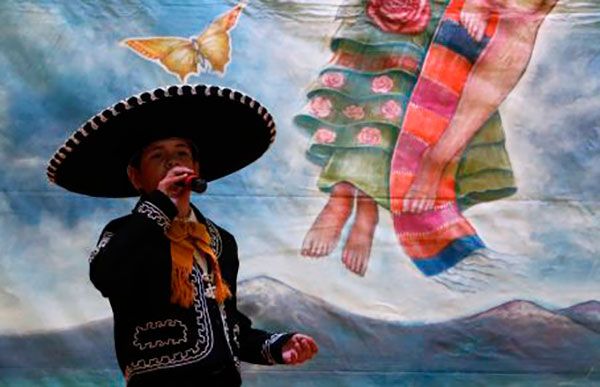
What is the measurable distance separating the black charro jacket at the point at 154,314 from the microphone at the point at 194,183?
54mm

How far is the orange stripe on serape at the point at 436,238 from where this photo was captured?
371cm

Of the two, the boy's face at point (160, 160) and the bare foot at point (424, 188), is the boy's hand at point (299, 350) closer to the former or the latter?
the boy's face at point (160, 160)

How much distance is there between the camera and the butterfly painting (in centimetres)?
372

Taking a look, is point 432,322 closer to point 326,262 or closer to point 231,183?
point 326,262

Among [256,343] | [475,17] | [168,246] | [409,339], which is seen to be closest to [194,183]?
[168,246]

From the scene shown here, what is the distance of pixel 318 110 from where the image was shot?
3.73 metres

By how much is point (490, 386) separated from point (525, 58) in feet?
3.42

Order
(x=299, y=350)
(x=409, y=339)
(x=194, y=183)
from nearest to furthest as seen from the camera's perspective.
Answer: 1. (x=194, y=183)
2. (x=299, y=350)
3. (x=409, y=339)

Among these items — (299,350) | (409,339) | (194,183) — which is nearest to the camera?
(194,183)

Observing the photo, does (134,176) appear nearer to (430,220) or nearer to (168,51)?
(168,51)

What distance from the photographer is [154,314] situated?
2137 mm

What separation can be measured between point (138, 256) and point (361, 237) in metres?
1.66

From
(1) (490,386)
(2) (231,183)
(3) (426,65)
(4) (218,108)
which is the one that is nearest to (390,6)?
(3) (426,65)

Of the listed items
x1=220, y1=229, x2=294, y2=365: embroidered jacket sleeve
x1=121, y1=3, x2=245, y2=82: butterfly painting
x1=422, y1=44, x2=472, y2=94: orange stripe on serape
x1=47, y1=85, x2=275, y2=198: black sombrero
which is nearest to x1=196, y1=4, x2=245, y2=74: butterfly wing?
x1=121, y1=3, x2=245, y2=82: butterfly painting
